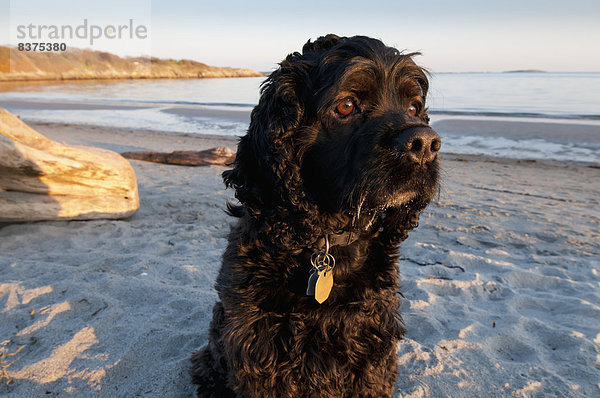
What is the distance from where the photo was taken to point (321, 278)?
7.52ft

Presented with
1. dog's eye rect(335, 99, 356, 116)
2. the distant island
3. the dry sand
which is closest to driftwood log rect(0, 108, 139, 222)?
the dry sand

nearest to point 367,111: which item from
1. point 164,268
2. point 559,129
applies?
point 164,268

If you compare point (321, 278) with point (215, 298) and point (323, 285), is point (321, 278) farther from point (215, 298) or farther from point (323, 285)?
point (215, 298)

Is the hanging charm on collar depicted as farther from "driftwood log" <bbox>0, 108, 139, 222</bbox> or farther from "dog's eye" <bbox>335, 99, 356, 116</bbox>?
"driftwood log" <bbox>0, 108, 139, 222</bbox>

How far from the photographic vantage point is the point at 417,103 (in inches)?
105

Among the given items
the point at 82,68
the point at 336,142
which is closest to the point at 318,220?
the point at 336,142

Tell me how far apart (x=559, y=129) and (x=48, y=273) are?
18.0 meters

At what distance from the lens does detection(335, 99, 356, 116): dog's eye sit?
2.25m

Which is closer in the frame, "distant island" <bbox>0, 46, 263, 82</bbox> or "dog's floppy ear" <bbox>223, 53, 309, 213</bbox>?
"dog's floppy ear" <bbox>223, 53, 309, 213</bbox>

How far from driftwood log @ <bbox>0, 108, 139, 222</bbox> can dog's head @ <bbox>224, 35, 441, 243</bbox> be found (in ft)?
13.5

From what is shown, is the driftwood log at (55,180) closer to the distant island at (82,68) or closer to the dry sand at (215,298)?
the dry sand at (215,298)

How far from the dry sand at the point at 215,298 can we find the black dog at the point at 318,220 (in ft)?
2.93

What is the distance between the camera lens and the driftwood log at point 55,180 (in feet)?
17.0

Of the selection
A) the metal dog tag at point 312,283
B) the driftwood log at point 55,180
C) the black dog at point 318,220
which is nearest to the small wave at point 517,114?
the driftwood log at point 55,180
